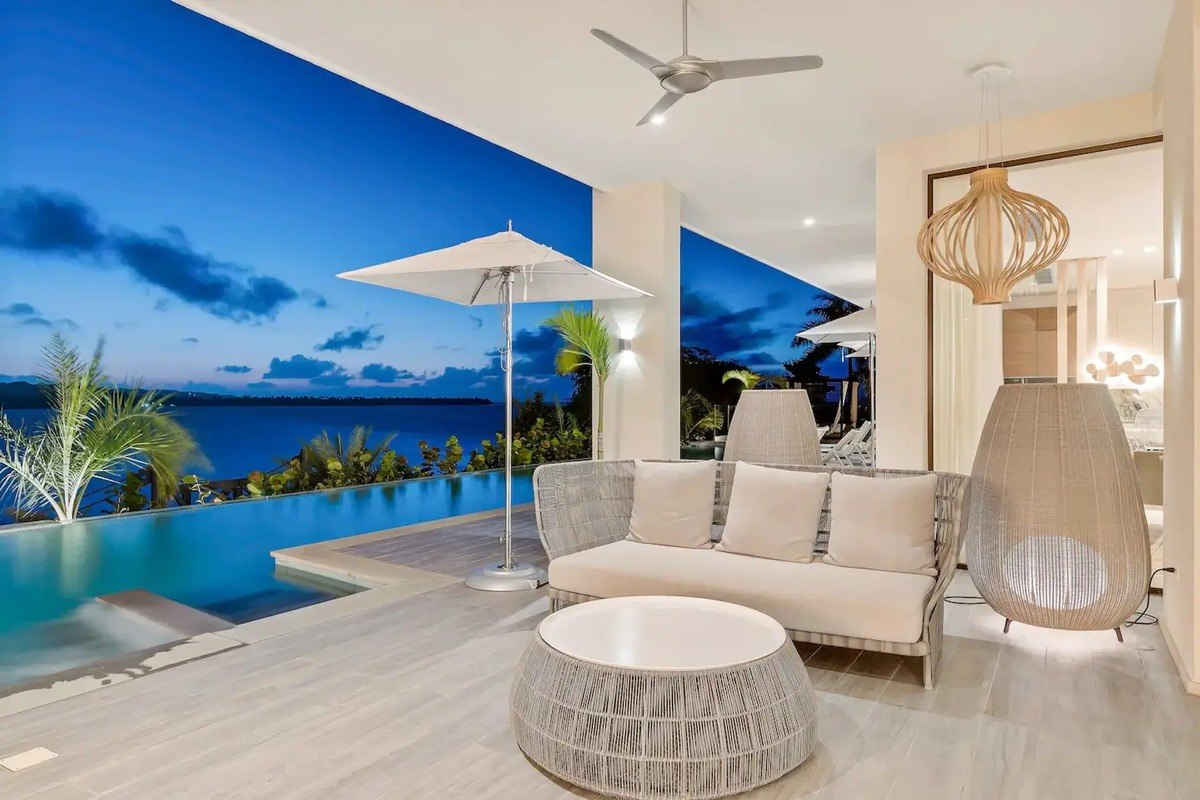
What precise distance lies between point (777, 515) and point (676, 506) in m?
0.55

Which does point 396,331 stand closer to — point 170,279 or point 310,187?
point 310,187

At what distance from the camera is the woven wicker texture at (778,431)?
4269 mm

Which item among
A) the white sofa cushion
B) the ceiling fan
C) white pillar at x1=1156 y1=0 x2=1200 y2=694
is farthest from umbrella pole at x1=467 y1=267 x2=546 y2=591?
white pillar at x1=1156 y1=0 x2=1200 y2=694

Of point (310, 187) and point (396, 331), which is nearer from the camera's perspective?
point (310, 187)

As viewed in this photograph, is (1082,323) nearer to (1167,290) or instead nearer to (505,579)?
(1167,290)

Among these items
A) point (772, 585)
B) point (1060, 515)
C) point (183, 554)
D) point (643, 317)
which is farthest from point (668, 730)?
point (643, 317)

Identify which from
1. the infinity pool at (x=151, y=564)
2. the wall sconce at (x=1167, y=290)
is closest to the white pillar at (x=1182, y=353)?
the wall sconce at (x=1167, y=290)

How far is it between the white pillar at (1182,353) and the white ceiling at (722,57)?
2.47 ft

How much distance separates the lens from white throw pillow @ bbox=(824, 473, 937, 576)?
308 centimetres

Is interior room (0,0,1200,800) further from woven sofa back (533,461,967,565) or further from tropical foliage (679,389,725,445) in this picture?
tropical foliage (679,389,725,445)

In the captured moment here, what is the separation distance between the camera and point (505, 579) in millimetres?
4129

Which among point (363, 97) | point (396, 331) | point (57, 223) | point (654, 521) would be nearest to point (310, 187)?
point (363, 97)

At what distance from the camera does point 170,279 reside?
5836 millimetres

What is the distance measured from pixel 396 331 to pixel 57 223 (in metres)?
3.56
